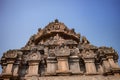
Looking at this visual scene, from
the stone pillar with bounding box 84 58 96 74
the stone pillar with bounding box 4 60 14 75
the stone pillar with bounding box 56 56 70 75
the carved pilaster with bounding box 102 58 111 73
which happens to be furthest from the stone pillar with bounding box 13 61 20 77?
the carved pilaster with bounding box 102 58 111 73

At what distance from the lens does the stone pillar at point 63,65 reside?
11.0 m

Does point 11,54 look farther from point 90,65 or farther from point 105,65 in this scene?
point 105,65

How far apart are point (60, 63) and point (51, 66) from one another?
0.63 m

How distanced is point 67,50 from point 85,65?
1602 millimetres

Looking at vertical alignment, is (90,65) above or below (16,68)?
above

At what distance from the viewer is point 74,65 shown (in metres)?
12.1

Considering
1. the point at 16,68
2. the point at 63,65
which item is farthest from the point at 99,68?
the point at 16,68

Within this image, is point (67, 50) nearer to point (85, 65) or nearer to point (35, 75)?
point (85, 65)

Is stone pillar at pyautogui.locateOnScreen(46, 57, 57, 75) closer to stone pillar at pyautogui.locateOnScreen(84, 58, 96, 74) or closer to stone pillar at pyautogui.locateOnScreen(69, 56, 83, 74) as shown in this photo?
stone pillar at pyautogui.locateOnScreen(69, 56, 83, 74)

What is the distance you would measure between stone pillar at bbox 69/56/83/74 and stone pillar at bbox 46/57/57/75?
106 centimetres

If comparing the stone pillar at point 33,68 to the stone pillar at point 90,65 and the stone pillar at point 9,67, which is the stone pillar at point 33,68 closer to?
the stone pillar at point 9,67

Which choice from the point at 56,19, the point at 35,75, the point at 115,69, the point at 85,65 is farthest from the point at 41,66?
the point at 56,19

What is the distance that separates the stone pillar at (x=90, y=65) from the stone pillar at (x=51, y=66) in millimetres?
2039

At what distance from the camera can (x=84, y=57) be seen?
40.9 ft
